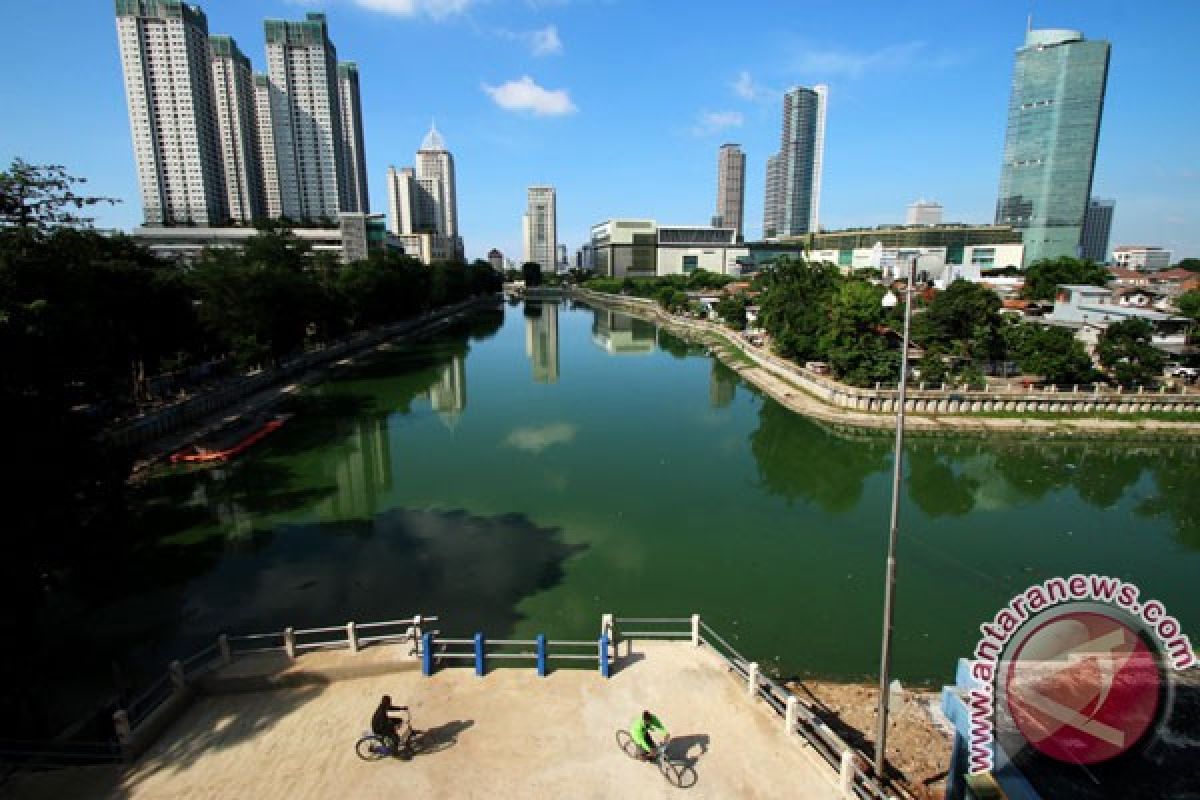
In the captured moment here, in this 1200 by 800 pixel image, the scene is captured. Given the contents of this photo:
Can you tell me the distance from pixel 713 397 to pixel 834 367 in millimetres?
9923

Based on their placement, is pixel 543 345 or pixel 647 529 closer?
pixel 647 529

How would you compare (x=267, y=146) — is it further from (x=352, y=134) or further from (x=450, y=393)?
(x=450, y=393)

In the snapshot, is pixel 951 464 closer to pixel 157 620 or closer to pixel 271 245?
pixel 157 620

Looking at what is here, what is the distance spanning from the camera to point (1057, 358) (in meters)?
41.9

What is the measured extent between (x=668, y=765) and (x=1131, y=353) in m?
50.7

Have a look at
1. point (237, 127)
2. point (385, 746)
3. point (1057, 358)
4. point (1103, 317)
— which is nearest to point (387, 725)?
point (385, 746)

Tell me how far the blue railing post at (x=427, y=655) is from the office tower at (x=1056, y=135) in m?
193

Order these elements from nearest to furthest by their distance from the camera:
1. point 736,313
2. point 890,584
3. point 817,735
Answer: point 890,584
point 817,735
point 736,313

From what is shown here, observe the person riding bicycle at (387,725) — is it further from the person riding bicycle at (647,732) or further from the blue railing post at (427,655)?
the person riding bicycle at (647,732)

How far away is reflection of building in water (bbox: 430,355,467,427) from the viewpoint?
1720 inches

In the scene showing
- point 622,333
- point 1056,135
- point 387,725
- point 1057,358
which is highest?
point 1056,135

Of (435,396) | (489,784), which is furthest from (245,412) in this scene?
(489,784)

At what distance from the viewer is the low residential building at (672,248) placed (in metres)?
197

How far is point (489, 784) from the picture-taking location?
944 centimetres
